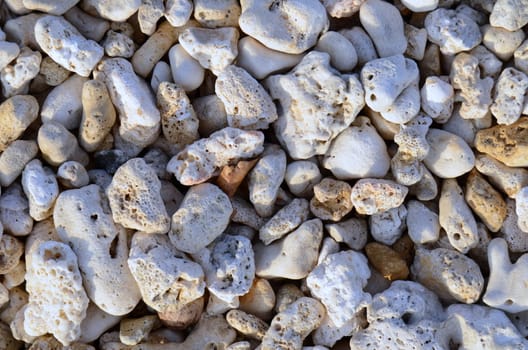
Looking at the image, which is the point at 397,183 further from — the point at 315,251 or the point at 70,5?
the point at 70,5

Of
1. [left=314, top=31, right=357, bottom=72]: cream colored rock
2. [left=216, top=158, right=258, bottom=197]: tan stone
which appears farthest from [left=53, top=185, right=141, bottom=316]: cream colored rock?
[left=314, top=31, right=357, bottom=72]: cream colored rock

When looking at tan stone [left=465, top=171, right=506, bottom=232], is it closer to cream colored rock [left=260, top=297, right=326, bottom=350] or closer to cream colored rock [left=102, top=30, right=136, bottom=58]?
cream colored rock [left=260, top=297, right=326, bottom=350]

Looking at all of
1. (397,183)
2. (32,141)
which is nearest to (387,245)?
(397,183)

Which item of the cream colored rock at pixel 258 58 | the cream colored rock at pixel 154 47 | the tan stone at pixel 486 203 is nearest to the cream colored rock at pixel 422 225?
the tan stone at pixel 486 203

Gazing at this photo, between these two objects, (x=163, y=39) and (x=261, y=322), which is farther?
(x=163, y=39)

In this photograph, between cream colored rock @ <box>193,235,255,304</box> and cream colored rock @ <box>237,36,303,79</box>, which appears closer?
cream colored rock @ <box>193,235,255,304</box>

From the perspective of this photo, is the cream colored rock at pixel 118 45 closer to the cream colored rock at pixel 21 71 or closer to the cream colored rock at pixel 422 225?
the cream colored rock at pixel 21 71

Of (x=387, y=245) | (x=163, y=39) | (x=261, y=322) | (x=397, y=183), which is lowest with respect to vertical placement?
(x=261, y=322)
